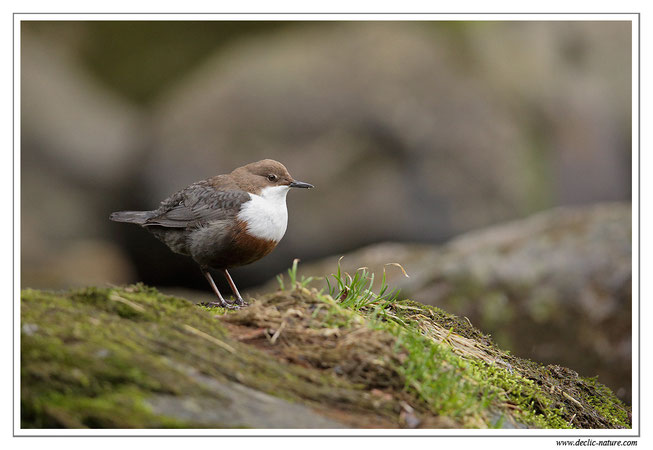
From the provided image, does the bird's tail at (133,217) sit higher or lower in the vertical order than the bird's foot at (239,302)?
higher

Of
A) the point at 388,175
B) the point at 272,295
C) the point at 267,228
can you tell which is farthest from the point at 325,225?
the point at 272,295

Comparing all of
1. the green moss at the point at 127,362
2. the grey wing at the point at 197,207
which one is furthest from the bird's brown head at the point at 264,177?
the green moss at the point at 127,362

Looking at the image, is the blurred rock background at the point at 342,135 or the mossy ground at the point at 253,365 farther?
the blurred rock background at the point at 342,135

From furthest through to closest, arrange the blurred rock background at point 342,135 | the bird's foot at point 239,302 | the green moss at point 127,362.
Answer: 1. the blurred rock background at point 342,135
2. the bird's foot at point 239,302
3. the green moss at point 127,362

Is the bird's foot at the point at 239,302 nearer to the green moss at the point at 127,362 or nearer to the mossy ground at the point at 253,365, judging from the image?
the mossy ground at the point at 253,365

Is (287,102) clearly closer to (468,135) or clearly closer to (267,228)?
(468,135)

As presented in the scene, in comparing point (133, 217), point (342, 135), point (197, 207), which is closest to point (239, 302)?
point (197, 207)

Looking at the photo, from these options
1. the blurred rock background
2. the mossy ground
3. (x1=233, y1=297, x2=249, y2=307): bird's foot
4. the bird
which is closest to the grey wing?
the bird

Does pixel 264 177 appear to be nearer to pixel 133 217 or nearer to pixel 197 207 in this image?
pixel 197 207
